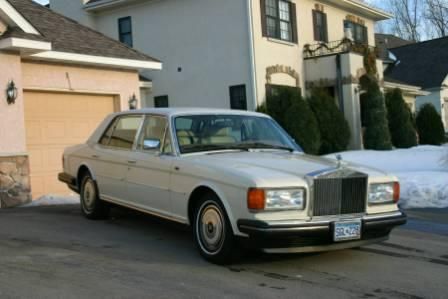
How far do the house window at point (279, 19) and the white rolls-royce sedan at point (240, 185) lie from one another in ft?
43.7

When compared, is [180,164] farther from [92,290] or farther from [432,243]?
[432,243]

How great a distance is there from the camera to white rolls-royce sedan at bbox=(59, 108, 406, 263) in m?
5.52

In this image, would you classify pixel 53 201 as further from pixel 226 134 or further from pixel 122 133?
pixel 226 134

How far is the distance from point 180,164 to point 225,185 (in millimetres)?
876

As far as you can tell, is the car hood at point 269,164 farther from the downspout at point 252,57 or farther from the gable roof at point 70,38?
the downspout at point 252,57

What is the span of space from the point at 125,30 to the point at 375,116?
33.7ft

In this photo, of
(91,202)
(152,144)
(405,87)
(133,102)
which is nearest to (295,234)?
(152,144)

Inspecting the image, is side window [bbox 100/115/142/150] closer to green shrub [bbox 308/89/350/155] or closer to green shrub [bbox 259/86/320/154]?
green shrub [bbox 259/86/320/154]

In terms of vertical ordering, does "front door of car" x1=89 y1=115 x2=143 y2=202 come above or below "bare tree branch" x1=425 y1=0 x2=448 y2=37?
below

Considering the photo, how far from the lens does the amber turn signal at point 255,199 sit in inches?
214

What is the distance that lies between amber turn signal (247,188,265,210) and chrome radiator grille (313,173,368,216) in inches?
21.2

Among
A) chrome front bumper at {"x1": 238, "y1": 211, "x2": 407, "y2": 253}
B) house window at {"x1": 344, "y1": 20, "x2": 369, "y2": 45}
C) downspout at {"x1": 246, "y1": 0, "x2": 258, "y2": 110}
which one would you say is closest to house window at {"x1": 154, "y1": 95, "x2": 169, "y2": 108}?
downspout at {"x1": 246, "y1": 0, "x2": 258, "y2": 110}

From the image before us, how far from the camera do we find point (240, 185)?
5.59 m

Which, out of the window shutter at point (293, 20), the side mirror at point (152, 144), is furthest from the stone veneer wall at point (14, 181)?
the window shutter at point (293, 20)
